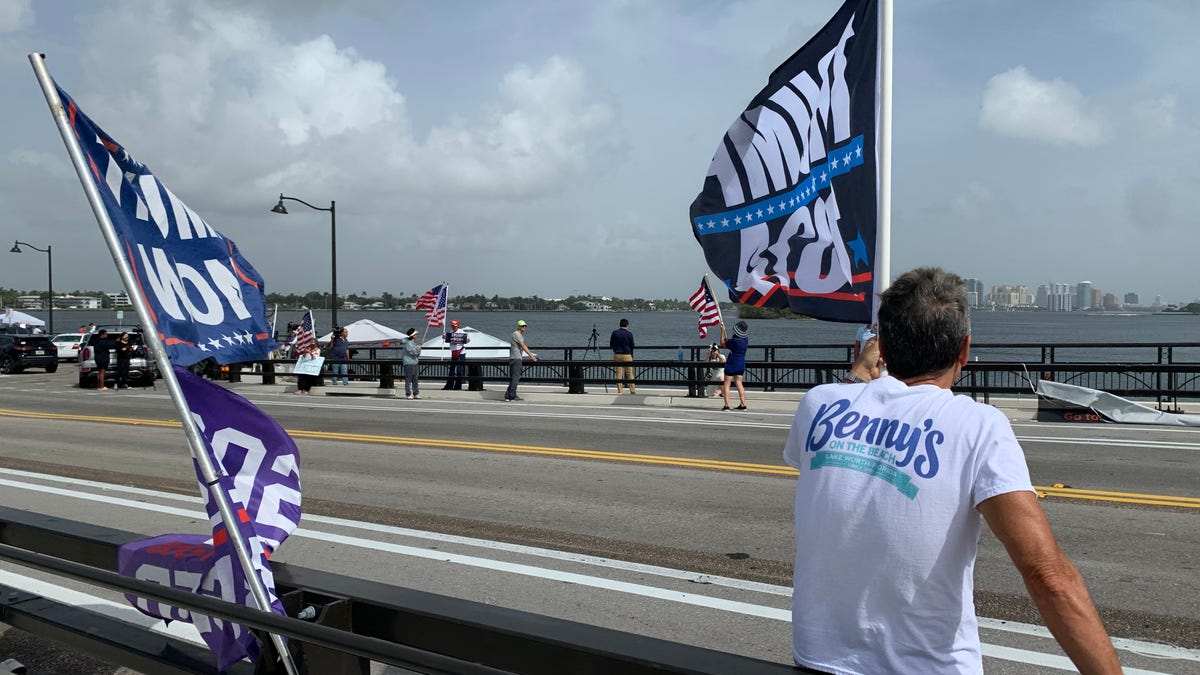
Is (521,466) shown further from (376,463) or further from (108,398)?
(108,398)

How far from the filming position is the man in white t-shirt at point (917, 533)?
6.88ft

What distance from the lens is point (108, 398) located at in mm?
24391

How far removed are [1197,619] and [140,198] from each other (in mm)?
6133

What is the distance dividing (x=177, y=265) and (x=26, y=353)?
40.2m

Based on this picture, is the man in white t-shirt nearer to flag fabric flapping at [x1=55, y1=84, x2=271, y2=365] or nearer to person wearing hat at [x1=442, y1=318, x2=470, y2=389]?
flag fabric flapping at [x1=55, y1=84, x2=271, y2=365]

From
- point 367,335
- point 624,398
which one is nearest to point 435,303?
point 624,398

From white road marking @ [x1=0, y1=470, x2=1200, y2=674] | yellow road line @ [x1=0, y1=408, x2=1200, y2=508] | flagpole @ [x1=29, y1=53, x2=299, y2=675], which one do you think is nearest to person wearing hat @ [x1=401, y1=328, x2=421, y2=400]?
yellow road line @ [x1=0, y1=408, x2=1200, y2=508]

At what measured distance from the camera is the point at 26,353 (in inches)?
1471

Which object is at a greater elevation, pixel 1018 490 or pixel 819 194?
pixel 819 194

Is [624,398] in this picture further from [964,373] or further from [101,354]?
[101,354]

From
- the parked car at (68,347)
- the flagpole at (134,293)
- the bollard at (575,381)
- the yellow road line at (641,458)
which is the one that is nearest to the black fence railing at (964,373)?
the bollard at (575,381)

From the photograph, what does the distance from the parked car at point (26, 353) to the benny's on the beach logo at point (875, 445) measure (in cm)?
4231

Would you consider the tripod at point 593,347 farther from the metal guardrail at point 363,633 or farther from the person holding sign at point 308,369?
the metal guardrail at point 363,633

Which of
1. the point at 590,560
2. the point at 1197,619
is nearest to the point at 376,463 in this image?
the point at 590,560
